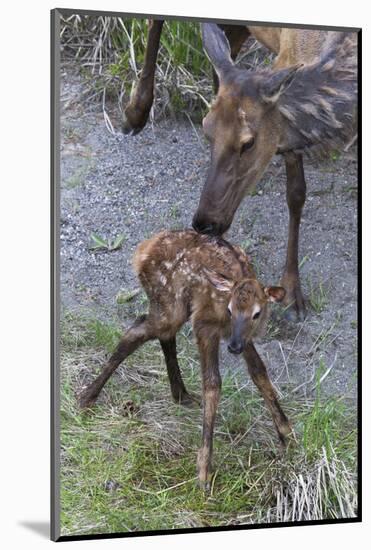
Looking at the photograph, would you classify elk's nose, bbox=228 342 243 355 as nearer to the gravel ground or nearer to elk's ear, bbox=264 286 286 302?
the gravel ground

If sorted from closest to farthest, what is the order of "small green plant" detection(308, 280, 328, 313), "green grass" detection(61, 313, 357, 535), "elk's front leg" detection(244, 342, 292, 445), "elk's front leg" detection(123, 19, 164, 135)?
"green grass" detection(61, 313, 357, 535)
"elk's front leg" detection(123, 19, 164, 135)
"elk's front leg" detection(244, 342, 292, 445)
"small green plant" detection(308, 280, 328, 313)

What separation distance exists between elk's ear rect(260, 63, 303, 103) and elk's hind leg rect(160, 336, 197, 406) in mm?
957

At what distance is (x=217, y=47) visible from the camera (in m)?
4.89

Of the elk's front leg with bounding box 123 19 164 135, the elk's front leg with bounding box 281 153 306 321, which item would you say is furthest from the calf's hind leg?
the elk's front leg with bounding box 123 19 164 135

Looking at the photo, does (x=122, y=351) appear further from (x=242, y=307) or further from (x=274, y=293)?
(x=274, y=293)

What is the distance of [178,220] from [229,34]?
2.34ft

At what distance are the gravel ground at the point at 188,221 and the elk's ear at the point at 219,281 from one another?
0.16 m

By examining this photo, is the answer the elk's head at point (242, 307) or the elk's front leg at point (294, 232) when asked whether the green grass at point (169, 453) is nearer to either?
the elk's head at point (242, 307)

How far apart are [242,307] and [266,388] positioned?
1.09ft

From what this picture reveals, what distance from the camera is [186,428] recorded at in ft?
15.9

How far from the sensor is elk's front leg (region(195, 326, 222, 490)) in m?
4.84

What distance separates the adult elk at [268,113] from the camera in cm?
489

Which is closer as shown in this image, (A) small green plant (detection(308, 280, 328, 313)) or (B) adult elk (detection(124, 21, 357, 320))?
(B) adult elk (detection(124, 21, 357, 320))

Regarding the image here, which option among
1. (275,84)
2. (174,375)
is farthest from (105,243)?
(275,84)
